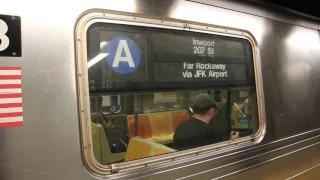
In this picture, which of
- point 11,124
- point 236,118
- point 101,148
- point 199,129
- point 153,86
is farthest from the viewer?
point 236,118

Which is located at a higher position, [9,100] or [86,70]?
[86,70]

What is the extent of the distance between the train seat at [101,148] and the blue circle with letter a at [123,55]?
376 mm

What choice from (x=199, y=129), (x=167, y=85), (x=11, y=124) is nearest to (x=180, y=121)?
(x=199, y=129)

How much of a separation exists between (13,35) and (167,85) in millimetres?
1010

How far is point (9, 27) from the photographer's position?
1.33 meters

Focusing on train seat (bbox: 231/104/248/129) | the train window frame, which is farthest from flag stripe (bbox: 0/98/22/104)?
train seat (bbox: 231/104/248/129)

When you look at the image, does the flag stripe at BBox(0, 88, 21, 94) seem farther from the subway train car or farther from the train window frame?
the train window frame

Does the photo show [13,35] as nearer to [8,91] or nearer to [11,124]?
[8,91]

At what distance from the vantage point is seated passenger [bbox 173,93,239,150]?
2104mm

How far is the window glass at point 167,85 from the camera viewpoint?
66.2 inches

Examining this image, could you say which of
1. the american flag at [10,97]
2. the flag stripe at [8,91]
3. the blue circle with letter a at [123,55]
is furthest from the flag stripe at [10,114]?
the blue circle with letter a at [123,55]

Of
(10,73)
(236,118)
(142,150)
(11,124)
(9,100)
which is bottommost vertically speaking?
(142,150)

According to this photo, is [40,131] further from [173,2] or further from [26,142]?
[173,2]

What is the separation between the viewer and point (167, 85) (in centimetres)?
198
